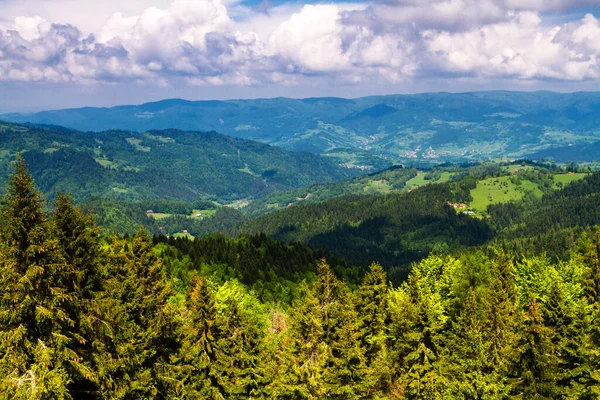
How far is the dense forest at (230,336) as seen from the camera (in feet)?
84.8

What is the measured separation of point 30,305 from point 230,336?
21.0 metres

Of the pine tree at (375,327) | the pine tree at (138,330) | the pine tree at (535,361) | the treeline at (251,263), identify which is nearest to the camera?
the pine tree at (138,330)

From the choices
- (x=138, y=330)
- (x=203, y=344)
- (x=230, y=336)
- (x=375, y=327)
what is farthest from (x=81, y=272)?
(x=375, y=327)

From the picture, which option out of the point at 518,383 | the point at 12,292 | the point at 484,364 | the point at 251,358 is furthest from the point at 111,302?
the point at 518,383

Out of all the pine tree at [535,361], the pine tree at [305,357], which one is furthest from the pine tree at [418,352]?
the pine tree at [305,357]

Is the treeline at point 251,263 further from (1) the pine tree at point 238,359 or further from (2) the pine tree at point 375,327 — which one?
(1) the pine tree at point 238,359

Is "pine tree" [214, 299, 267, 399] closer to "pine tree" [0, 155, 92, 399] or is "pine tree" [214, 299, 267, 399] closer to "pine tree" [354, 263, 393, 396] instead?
"pine tree" [354, 263, 393, 396]

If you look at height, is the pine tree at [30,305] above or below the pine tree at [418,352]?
above

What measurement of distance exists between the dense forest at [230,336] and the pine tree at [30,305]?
0.07 meters

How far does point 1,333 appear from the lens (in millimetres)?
24609

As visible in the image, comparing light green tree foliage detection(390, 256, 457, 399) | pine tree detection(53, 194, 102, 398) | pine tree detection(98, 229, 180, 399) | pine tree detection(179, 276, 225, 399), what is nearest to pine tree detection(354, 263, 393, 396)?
light green tree foliage detection(390, 256, 457, 399)

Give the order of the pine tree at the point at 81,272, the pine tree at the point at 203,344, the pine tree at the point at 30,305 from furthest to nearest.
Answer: the pine tree at the point at 203,344 < the pine tree at the point at 81,272 < the pine tree at the point at 30,305

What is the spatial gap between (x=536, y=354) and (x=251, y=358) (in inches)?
966

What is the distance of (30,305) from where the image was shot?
83.5 ft
